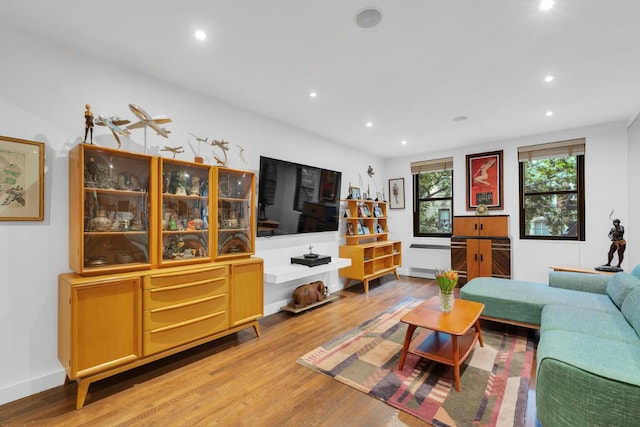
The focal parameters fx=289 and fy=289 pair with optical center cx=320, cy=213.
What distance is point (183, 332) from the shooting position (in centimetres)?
255

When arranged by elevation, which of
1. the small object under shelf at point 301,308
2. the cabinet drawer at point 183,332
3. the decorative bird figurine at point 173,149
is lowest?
the small object under shelf at point 301,308

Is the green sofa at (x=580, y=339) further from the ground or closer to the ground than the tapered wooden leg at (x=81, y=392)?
further from the ground

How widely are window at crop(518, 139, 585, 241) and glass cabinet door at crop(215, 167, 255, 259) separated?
4.57m

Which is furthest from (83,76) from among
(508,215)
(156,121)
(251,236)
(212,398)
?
(508,215)

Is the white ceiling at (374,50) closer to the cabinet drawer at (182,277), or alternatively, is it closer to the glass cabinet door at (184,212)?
the glass cabinet door at (184,212)

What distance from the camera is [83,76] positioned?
2.41m

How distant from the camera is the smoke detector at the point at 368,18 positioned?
193 centimetres

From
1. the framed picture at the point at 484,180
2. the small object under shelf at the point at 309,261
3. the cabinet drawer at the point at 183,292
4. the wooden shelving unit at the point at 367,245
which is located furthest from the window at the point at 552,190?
the cabinet drawer at the point at 183,292

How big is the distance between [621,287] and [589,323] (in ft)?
2.48

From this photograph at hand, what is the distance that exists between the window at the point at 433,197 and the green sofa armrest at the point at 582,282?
7.87ft

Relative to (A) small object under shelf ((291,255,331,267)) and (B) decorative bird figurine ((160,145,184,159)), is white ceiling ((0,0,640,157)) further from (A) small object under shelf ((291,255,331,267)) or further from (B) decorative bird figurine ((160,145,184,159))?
(A) small object under shelf ((291,255,331,267))

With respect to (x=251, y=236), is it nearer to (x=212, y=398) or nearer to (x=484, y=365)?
(x=212, y=398)

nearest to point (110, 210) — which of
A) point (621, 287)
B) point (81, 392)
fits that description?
point (81, 392)

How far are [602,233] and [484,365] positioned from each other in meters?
3.47
